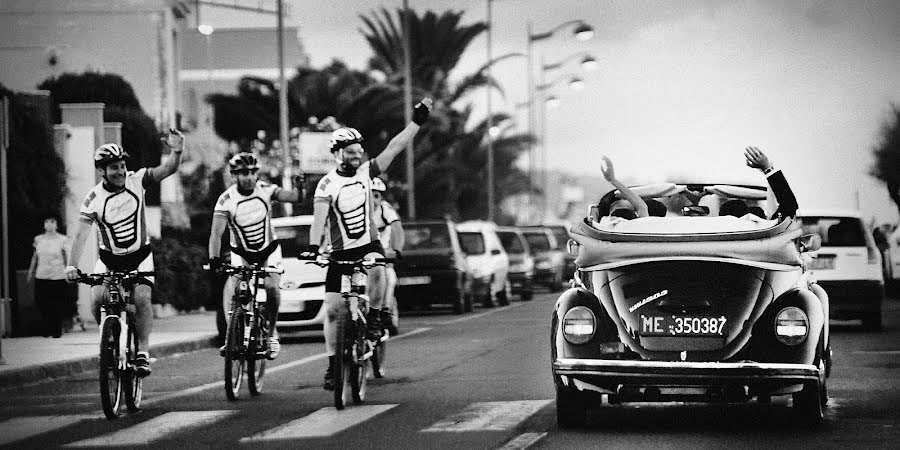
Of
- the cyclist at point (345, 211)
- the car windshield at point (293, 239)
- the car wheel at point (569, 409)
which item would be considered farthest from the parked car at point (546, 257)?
the car wheel at point (569, 409)

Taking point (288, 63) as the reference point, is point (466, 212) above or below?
below

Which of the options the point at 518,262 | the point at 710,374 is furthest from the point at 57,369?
the point at 518,262

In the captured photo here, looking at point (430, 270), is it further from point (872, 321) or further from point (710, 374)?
point (710, 374)

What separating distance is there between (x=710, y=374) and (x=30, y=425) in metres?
4.82

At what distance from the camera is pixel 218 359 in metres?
19.7

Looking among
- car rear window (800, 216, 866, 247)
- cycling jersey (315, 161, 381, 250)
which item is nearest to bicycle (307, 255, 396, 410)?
cycling jersey (315, 161, 381, 250)

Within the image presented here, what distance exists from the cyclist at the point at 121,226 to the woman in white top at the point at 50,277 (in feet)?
33.2

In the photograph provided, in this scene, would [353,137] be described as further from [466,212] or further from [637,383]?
[466,212]

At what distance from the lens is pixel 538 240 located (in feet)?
153

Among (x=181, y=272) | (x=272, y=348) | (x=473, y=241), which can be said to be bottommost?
(x=272, y=348)

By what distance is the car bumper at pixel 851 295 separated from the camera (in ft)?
71.0

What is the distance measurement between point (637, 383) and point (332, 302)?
11.4 feet

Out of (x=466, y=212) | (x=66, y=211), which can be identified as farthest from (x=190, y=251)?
(x=466, y=212)

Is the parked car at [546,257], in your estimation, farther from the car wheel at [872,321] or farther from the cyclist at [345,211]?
the cyclist at [345,211]
